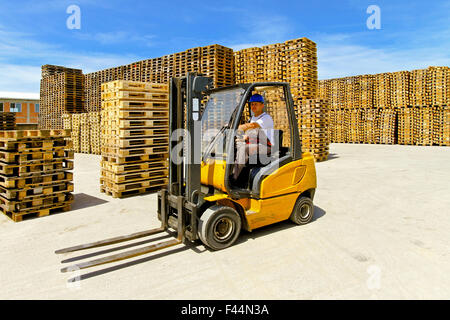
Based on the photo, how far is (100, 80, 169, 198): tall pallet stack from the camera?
6941 mm

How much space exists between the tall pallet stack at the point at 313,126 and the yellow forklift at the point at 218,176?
886 cm

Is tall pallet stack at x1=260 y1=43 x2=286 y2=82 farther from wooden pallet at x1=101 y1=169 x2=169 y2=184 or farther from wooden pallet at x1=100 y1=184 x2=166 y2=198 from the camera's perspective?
wooden pallet at x1=100 y1=184 x2=166 y2=198

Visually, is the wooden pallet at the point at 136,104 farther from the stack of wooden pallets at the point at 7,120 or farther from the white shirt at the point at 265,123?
the stack of wooden pallets at the point at 7,120

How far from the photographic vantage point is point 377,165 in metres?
11.6

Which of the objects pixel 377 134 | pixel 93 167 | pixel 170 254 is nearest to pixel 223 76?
pixel 93 167

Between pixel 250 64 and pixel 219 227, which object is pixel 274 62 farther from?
pixel 219 227

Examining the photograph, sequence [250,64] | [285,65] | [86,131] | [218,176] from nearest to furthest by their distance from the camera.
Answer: [218,176]
[285,65]
[250,64]
[86,131]

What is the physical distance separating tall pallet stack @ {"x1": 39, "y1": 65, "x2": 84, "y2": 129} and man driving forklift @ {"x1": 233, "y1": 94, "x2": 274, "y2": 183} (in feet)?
62.8

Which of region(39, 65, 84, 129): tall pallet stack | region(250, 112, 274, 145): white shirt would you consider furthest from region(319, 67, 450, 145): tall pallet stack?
region(250, 112, 274, 145): white shirt

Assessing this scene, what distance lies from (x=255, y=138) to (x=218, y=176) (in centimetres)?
72

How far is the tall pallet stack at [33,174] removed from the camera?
5.29 m

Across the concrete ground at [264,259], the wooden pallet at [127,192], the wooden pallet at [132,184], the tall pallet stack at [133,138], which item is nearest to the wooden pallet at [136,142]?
the tall pallet stack at [133,138]

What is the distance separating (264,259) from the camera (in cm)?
369

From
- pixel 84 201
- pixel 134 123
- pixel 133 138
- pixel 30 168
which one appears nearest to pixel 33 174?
pixel 30 168
